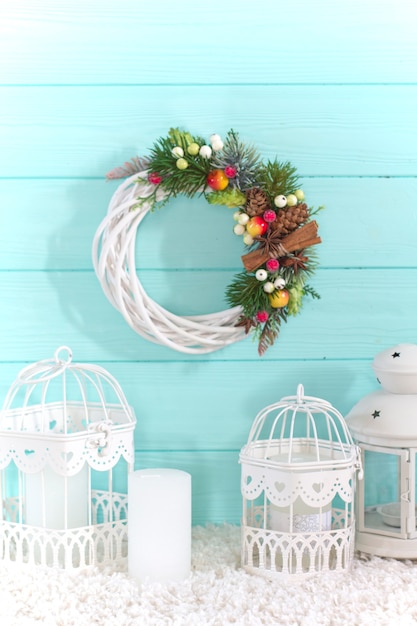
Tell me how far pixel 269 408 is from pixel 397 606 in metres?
0.38

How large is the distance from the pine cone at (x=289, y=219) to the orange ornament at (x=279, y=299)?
0.11 metres

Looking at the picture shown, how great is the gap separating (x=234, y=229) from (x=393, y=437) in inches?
18.6

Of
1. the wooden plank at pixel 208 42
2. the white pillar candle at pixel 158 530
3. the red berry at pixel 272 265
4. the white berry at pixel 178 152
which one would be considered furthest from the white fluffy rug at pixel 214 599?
the wooden plank at pixel 208 42

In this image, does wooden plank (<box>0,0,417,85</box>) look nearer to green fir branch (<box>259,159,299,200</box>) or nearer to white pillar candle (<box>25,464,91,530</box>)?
green fir branch (<box>259,159,299,200</box>)

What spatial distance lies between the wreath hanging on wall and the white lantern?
208 mm

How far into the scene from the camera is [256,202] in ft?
4.24

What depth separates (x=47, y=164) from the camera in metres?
1.40

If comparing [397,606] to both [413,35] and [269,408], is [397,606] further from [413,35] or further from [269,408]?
[413,35]

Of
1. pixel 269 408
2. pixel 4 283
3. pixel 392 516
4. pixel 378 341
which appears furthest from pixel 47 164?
pixel 392 516

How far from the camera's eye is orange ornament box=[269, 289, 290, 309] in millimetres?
1288

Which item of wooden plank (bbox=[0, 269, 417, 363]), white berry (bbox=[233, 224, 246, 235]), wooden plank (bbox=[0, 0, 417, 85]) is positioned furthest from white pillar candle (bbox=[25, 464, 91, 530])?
wooden plank (bbox=[0, 0, 417, 85])

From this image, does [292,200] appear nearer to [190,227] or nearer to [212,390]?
[190,227]

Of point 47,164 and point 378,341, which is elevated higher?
point 47,164

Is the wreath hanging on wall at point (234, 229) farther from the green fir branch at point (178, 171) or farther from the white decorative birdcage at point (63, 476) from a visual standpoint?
the white decorative birdcage at point (63, 476)
